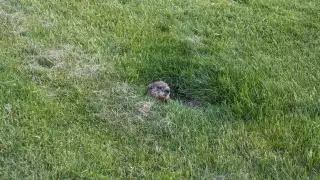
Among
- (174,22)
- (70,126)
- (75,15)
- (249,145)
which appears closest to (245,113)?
(249,145)

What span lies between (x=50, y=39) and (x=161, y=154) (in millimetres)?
1960

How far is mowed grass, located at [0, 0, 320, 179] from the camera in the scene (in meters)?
3.09

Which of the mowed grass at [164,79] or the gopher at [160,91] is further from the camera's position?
the gopher at [160,91]

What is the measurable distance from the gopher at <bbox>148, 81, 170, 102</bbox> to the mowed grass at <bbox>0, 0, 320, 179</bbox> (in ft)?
0.24

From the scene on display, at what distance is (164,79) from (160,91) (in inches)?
13.0

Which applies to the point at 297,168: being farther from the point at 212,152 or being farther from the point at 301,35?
the point at 301,35

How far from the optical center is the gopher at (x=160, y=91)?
3.73 metres

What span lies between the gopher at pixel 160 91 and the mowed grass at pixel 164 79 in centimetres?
7

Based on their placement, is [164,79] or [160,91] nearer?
[160,91]

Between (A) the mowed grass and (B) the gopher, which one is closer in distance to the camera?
(A) the mowed grass

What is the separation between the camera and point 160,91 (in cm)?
376

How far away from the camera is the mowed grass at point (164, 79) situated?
10.1ft

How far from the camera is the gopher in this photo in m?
3.73

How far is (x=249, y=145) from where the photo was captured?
324 cm
